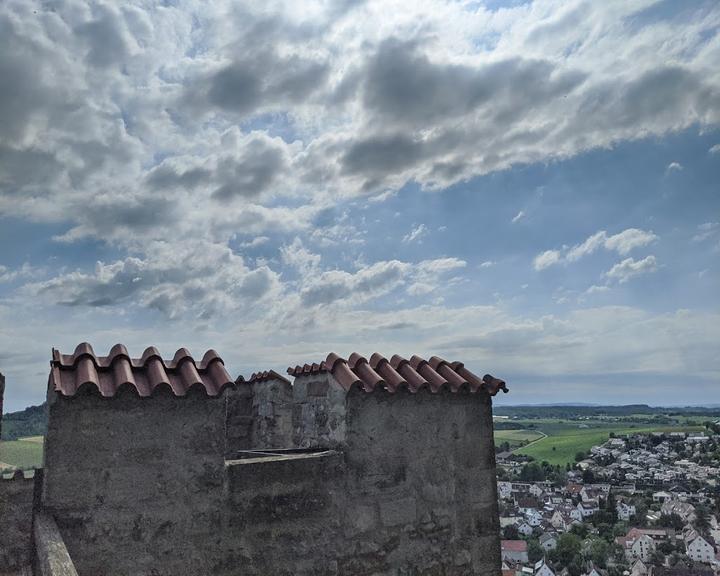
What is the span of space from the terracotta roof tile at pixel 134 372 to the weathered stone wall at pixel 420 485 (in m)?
1.23

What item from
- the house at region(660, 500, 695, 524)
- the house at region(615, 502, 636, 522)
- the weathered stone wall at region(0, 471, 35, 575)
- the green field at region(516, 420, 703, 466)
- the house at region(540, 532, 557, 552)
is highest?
the weathered stone wall at region(0, 471, 35, 575)

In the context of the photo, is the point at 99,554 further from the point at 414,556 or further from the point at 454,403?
the point at 454,403

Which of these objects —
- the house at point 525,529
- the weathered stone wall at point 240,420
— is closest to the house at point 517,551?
the house at point 525,529

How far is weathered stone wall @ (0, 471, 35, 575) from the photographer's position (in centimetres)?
375

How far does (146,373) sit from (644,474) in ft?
476

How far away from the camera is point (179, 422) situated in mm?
4137

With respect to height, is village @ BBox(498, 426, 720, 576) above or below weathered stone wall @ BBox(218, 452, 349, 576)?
below

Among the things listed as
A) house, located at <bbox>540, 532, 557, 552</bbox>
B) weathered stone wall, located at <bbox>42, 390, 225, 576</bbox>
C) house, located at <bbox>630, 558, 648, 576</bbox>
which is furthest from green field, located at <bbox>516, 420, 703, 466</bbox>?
weathered stone wall, located at <bbox>42, 390, 225, 576</bbox>

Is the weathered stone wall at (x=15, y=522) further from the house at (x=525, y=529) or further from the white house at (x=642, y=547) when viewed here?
the house at (x=525, y=529)

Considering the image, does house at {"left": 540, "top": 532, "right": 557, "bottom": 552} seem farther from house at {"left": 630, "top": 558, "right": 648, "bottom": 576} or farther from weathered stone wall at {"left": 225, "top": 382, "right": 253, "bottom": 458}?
weathered stone wall at {"left": 225, "top": 382, "right": 253, "bottom": 458}

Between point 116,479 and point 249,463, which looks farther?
point 249,463

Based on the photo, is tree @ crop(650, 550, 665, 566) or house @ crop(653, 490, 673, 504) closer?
tree @ crop(650, 550, 665, 566)

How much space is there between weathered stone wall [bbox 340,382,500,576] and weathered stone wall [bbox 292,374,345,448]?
0.16 meters

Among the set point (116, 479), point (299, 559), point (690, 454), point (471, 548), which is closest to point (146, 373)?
point (116, 479)
